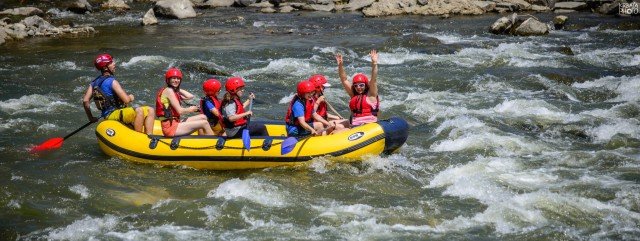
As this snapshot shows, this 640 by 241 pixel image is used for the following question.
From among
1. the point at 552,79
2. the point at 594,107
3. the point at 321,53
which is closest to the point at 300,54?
the point at 321,53

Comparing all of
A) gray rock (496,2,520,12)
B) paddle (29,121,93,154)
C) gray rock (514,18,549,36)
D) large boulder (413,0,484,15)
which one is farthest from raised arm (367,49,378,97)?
gray rock (496,2,520,12)

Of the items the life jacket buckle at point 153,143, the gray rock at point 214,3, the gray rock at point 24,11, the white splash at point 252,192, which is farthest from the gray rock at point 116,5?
the white splash at point 252,192

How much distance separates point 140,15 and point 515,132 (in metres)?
18.1

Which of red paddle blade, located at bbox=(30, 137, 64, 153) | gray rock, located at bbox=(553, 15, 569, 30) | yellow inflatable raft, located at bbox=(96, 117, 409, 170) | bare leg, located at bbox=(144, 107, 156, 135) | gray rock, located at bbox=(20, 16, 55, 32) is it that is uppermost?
bare leg, located at bbox=(144, 107, 156, 135)

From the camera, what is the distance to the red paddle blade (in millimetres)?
9656

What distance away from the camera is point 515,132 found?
34.3 ft

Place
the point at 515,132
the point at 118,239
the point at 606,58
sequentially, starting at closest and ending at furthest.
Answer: the point at 118,239 → the point at 515,132 → the point at 606,58

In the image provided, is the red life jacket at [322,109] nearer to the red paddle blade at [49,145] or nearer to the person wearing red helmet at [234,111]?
the person wearing red helmet at [234,111]

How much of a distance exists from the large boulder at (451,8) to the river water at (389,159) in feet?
19.9

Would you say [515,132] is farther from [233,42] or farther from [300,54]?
[233,42]

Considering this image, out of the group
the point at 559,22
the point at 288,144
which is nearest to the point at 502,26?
the point at 559,22

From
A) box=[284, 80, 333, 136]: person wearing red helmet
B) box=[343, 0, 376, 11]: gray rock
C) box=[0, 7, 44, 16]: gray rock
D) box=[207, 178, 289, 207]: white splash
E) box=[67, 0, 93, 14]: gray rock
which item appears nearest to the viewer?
box=[207, 178, 289, 207]: white splash

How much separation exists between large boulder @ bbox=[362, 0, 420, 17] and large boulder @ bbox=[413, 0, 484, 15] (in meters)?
0.33

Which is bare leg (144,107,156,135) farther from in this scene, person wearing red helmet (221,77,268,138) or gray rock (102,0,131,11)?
gray rock (102,0,131,11)
